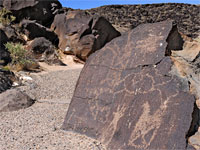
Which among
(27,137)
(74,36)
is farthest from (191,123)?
(74,36)

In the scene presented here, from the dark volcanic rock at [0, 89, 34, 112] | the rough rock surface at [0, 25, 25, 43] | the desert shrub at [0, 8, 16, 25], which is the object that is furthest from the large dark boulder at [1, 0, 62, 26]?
the dark volcanic rock at [0, 89, 34, 112]

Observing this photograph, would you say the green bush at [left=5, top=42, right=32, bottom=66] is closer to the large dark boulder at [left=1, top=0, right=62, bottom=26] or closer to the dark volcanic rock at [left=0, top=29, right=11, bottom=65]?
the dark volcanic rock at [left=0, top=29, right=11, bottom=65]

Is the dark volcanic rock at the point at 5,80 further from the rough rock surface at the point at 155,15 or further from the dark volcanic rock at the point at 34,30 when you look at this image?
the rough rock surface at the point at 155,15

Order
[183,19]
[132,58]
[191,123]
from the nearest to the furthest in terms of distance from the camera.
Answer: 1. [191,123]
2. [132,58]
3. [183,19]

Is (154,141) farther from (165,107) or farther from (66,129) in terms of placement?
(66,129)

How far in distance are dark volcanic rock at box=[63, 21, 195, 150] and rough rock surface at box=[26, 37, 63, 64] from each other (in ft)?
16.7

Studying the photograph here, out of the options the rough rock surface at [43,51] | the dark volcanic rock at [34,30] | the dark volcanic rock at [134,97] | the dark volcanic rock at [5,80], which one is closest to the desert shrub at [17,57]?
Answer: the rough rock surface at [43,51]

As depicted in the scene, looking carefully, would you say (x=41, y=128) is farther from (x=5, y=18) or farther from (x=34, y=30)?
(x=5, y=18)

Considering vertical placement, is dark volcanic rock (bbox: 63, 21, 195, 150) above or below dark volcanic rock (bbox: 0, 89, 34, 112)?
above

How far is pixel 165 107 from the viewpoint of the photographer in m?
2.31

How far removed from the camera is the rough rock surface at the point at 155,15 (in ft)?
42.0

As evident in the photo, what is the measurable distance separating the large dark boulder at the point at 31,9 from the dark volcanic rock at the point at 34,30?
0.64m

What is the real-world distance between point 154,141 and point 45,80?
13.2 feet

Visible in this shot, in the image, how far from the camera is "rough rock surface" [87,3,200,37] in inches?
504
